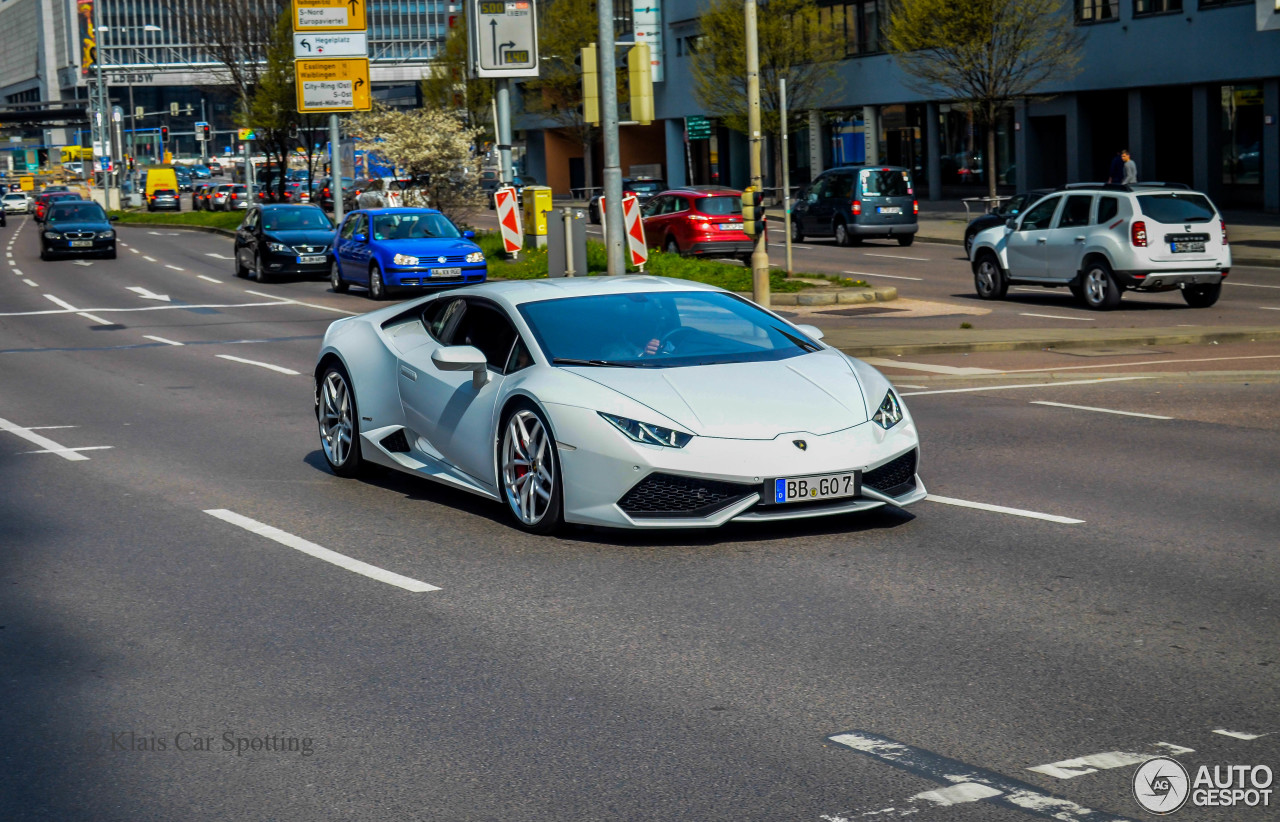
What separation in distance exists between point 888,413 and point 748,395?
29.5 inches

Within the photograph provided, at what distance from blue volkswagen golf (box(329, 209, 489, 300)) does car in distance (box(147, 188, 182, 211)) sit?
6689 cm

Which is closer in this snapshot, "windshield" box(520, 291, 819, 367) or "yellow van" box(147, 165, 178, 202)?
"windshield" box(520, 291, 819, 367)

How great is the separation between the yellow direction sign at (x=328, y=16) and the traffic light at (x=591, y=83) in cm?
2111

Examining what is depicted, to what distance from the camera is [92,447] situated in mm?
12305

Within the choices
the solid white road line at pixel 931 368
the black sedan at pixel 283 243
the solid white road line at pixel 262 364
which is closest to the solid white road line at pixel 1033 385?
the solid white road line at pixel 931 368

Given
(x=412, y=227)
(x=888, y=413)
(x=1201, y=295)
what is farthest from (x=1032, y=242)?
(x=888, y=413)

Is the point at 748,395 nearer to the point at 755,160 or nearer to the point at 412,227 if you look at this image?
the point at 755,160

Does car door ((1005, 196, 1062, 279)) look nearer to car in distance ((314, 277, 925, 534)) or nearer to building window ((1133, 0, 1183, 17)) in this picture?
car in distance ((314, 277, 925, 534))

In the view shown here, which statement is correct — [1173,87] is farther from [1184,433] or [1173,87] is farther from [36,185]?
[36,185]

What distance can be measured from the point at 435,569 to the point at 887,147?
185 feet

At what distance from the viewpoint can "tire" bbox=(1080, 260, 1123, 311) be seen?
22500 millimetres

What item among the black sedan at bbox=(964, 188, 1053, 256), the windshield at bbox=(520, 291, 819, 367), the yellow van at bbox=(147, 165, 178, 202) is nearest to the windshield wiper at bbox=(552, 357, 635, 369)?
the windshield at bbox=(520, 291, 819, 367)

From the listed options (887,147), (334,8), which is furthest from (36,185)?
(334,8)

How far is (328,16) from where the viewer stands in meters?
41.6
